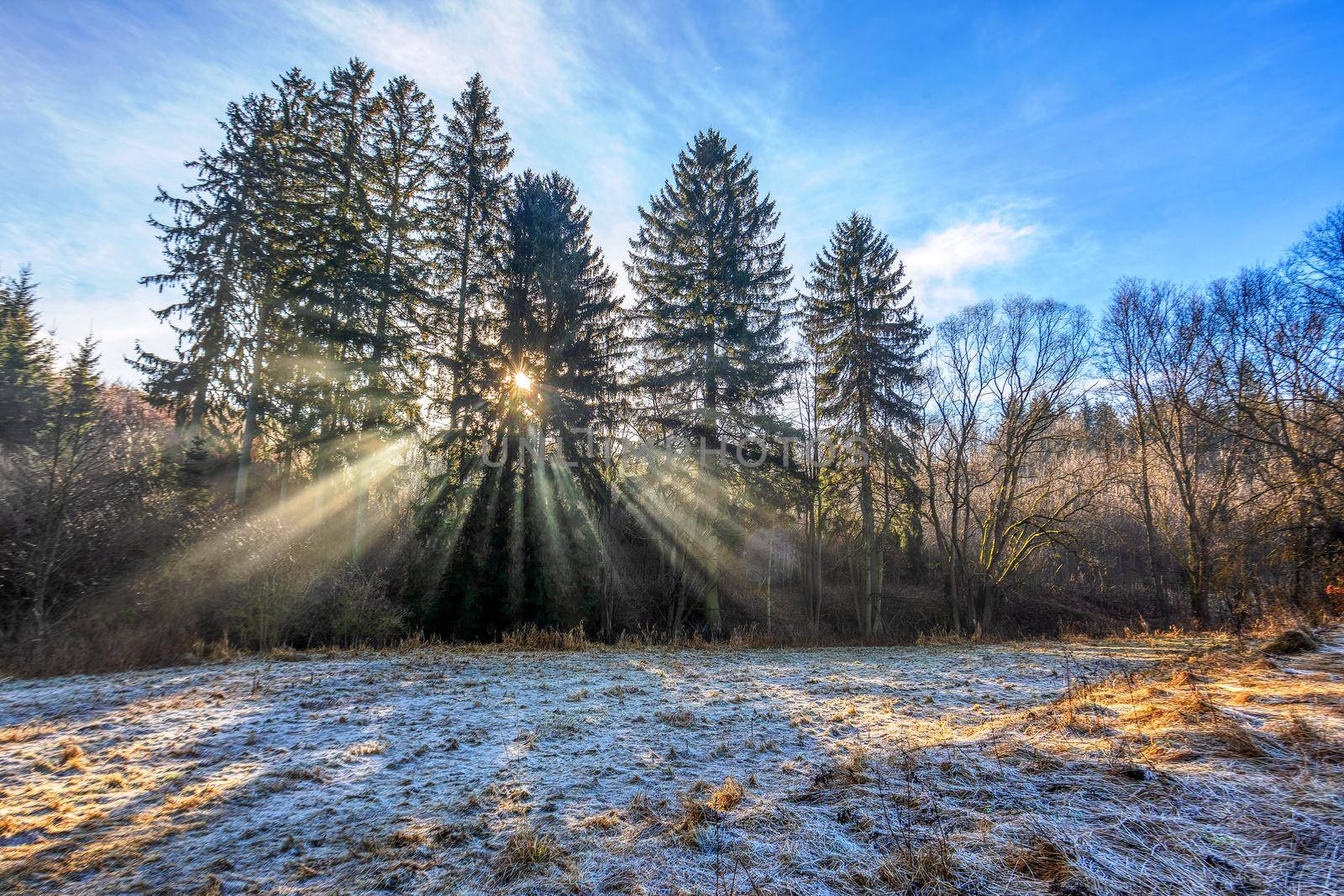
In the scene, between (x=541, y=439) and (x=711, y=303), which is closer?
(x=541, y=439)

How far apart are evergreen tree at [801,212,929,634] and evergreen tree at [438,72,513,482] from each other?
12.1 m

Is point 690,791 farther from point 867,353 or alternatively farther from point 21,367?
point 21,367

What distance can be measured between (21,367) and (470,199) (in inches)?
754

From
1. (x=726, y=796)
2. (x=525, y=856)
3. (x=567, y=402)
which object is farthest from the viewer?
(x=567, y=402)

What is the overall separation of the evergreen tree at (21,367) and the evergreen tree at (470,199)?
1134cm

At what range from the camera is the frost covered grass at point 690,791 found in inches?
96.5

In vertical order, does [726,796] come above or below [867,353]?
below

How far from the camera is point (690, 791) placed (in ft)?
12.2

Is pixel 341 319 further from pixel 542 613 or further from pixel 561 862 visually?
pixel 561 862

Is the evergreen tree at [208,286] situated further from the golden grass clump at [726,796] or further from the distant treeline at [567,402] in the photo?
the golden grass clump at [726,796]

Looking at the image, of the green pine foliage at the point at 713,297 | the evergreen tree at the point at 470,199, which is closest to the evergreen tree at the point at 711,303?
the green pine foliage at the point at 713,297

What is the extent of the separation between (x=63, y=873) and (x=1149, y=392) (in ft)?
93.8

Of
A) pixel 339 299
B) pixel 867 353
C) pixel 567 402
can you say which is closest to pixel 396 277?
pixel 339 299

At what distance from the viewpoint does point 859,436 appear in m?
20.1
